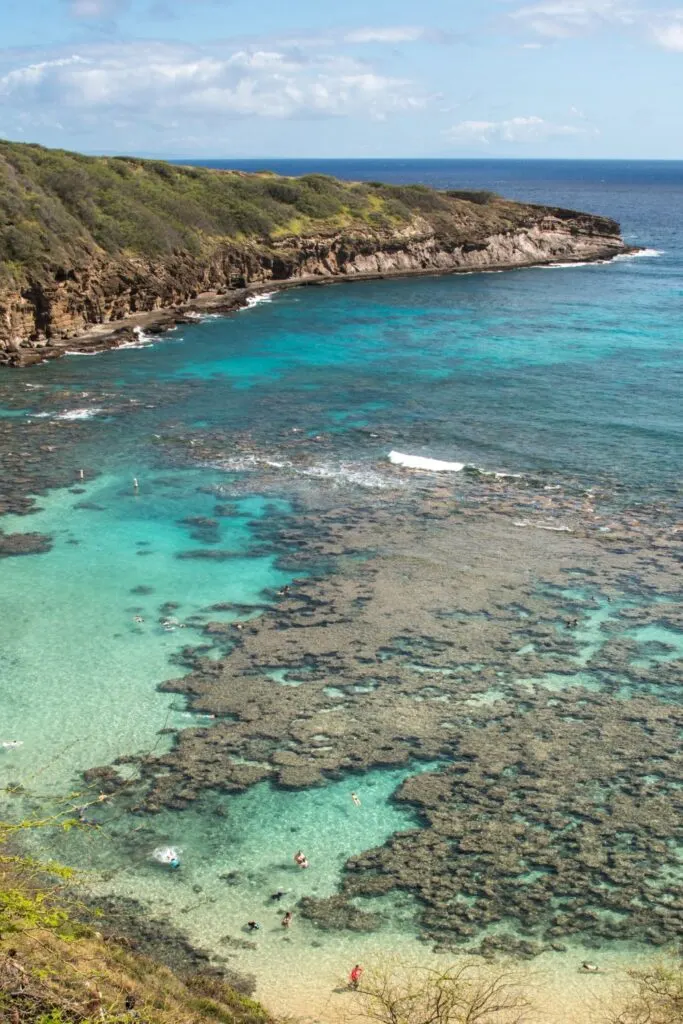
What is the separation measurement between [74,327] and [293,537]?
37623 millimetres

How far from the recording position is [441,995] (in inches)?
601

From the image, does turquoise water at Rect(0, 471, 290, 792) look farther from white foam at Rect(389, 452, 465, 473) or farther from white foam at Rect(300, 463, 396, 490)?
white foam at Rect(389, 452, 465, 473)

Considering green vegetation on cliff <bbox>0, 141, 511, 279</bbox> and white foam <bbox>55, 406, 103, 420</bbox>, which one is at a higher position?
green vegetation on cliff <bbox>0, 141, 511, 279</bbox>

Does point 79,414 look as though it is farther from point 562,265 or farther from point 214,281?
point 562,265

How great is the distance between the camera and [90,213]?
7338 centimetres

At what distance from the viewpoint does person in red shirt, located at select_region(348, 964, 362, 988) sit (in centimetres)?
1606

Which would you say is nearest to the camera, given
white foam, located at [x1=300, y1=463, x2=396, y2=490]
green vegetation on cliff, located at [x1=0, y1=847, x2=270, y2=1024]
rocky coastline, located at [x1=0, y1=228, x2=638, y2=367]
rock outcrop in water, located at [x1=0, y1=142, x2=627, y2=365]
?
green vegetation on cliff, located at [x1=0, y1=847, x2=270, y2=1024]

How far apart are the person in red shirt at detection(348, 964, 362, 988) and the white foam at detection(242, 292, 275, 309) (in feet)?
218

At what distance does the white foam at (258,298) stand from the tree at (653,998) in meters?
67.2

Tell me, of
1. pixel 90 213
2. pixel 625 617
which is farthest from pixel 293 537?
pixel 90 213

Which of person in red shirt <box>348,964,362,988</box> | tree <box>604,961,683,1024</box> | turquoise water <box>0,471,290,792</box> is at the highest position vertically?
turquoise water <box>0,471,290,792</box>

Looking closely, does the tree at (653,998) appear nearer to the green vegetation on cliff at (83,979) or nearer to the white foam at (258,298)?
the green vegetation on cliff at (83,979)

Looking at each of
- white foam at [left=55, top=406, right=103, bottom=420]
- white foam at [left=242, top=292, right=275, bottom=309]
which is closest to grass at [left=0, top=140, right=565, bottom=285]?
white foam at [left=242, top=292, right=275, bottom=309]

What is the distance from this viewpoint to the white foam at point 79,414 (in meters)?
48.3
